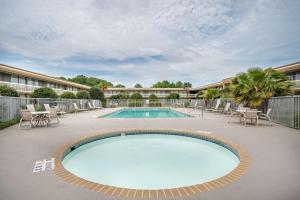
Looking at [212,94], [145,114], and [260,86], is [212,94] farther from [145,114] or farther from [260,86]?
[260,86]

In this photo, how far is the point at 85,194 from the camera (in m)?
2.36

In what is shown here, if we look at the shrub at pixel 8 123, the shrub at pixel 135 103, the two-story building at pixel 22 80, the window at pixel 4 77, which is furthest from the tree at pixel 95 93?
the shrub at pixel 8 123

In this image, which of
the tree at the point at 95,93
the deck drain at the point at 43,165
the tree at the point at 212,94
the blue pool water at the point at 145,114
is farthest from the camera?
the tree at the point at 95,93

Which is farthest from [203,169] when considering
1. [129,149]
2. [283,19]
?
[283,19]

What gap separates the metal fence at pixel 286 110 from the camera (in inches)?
306

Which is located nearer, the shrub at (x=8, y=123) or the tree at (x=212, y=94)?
the shrub at (x=8, y=123)

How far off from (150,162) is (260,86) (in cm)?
914

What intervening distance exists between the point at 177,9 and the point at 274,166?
10.4 meters

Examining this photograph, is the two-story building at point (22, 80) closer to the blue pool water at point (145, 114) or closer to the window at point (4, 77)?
the window at point (4, 77)

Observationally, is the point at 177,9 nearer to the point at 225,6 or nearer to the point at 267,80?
the point at 225,6

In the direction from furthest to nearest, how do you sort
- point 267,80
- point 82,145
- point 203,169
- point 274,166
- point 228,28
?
point 228,28 → point 267,80 → point 82,145 → point 203,169 → point 274,166

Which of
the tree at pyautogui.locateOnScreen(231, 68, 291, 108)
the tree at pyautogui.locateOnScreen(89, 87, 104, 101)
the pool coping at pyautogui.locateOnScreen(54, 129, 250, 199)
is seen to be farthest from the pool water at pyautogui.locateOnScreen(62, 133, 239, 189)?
the tree at pyautogui.locateOnScreen(89, 87, 104, 101)

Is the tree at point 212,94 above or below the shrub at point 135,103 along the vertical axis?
above

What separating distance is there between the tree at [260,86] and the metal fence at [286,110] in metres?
0.62
